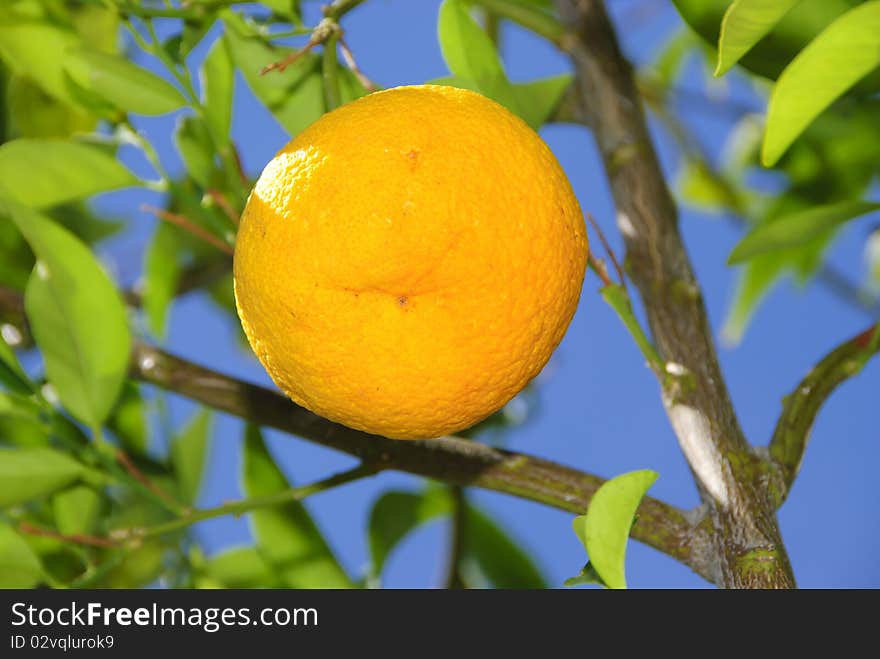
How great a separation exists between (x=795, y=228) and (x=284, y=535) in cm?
52

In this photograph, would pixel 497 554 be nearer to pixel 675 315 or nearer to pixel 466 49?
pixel 675 315

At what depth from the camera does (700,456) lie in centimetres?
67

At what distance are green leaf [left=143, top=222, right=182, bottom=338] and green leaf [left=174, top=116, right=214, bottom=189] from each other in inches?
10.6

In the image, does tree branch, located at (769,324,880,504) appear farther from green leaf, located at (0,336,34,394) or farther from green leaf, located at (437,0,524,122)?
green leaf, located at (0,336,34,394)

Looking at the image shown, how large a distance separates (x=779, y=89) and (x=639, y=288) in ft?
1.13

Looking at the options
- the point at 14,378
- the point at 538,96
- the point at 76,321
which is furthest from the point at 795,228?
the point at 14,378

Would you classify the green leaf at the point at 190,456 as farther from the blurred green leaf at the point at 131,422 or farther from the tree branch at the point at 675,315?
the tree branch at the point at 675,315

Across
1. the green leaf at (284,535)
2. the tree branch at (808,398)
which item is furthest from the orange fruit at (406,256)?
the green leaf at (284,535)

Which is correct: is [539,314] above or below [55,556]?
below

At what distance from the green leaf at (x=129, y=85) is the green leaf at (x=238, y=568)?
17.2 inches

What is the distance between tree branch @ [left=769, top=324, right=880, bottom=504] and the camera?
69 cm
